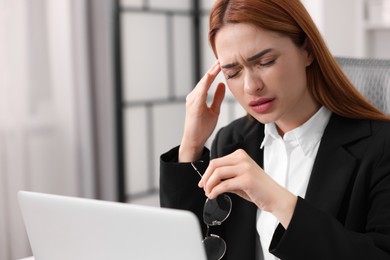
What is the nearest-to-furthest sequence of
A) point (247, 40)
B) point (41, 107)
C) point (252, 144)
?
point (247, 40), point (252, 144), point (41, 107)

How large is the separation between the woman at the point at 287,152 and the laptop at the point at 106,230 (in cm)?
24

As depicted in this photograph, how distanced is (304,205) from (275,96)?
256 mm

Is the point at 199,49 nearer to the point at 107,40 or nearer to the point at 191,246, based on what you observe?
the point at 107,40

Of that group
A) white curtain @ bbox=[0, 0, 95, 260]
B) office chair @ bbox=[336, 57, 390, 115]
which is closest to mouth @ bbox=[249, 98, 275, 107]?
office chair @ bbox=[336, 57, 390, 115]

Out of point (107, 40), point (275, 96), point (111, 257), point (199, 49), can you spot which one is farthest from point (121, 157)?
point (111, 257)

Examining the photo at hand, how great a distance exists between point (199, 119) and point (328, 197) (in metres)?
0.37

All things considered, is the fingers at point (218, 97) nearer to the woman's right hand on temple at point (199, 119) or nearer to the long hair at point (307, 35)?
the woman's right hand on temple at point (199, 119)

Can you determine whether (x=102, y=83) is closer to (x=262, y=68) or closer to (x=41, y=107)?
(x=41, y=107)

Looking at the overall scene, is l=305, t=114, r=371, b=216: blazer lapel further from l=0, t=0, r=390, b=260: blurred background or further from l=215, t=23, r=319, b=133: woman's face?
A: l=0, t=0, r=390, b=260: blurred background

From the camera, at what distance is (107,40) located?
3.29m

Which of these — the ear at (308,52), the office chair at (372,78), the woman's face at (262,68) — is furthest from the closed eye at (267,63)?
the office chair at (372,78)

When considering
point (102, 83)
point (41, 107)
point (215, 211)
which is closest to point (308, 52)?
point (215, 211)

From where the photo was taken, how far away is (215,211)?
1.29 meters

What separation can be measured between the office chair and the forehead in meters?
0.40
